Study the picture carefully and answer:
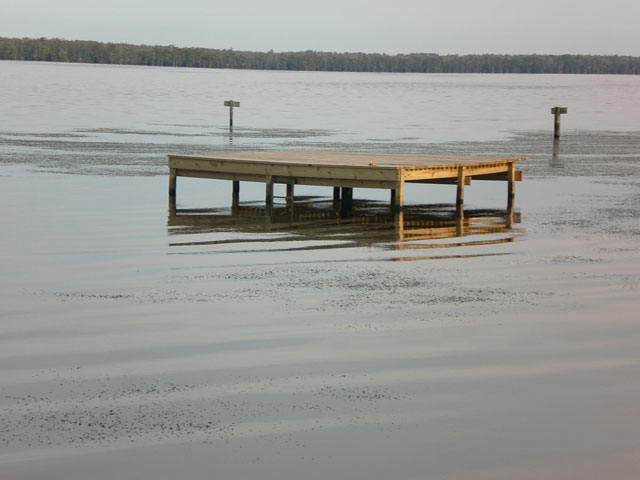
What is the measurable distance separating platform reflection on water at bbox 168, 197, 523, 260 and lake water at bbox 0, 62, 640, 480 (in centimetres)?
7

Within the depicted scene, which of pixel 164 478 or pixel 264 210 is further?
pixel 264 210

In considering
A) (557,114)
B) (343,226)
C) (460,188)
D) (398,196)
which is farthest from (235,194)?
(557,114)

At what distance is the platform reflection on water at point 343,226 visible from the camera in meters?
13.5

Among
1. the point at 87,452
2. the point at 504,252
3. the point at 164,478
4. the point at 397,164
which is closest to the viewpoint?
the point at 164,478

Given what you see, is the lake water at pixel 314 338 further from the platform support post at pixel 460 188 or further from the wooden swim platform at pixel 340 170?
the wooden swim platform at pixel 340 170

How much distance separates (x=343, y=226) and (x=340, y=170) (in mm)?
1361

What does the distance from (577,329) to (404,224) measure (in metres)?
6.83

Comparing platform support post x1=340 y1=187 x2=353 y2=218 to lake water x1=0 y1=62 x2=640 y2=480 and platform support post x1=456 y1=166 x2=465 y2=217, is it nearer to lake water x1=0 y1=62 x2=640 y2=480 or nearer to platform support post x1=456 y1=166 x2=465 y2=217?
lake water x1=0 y1=62 x2=640 y2=480

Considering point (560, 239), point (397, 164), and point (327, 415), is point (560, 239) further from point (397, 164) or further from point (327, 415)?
point (327, 415)

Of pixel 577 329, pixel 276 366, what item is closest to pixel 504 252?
pixel 577 329

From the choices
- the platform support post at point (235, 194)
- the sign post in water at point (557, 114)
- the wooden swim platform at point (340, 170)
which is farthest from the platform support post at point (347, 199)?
the sign post in water at point (557, 114)

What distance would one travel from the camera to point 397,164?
16.7 metres

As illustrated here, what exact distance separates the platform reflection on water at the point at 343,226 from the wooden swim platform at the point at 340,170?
1.29 ft

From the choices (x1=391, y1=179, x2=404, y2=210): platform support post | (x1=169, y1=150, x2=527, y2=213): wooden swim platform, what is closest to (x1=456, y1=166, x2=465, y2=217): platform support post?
(x1=169, y1=150, x2=527, y2=213): wooden swim platform
